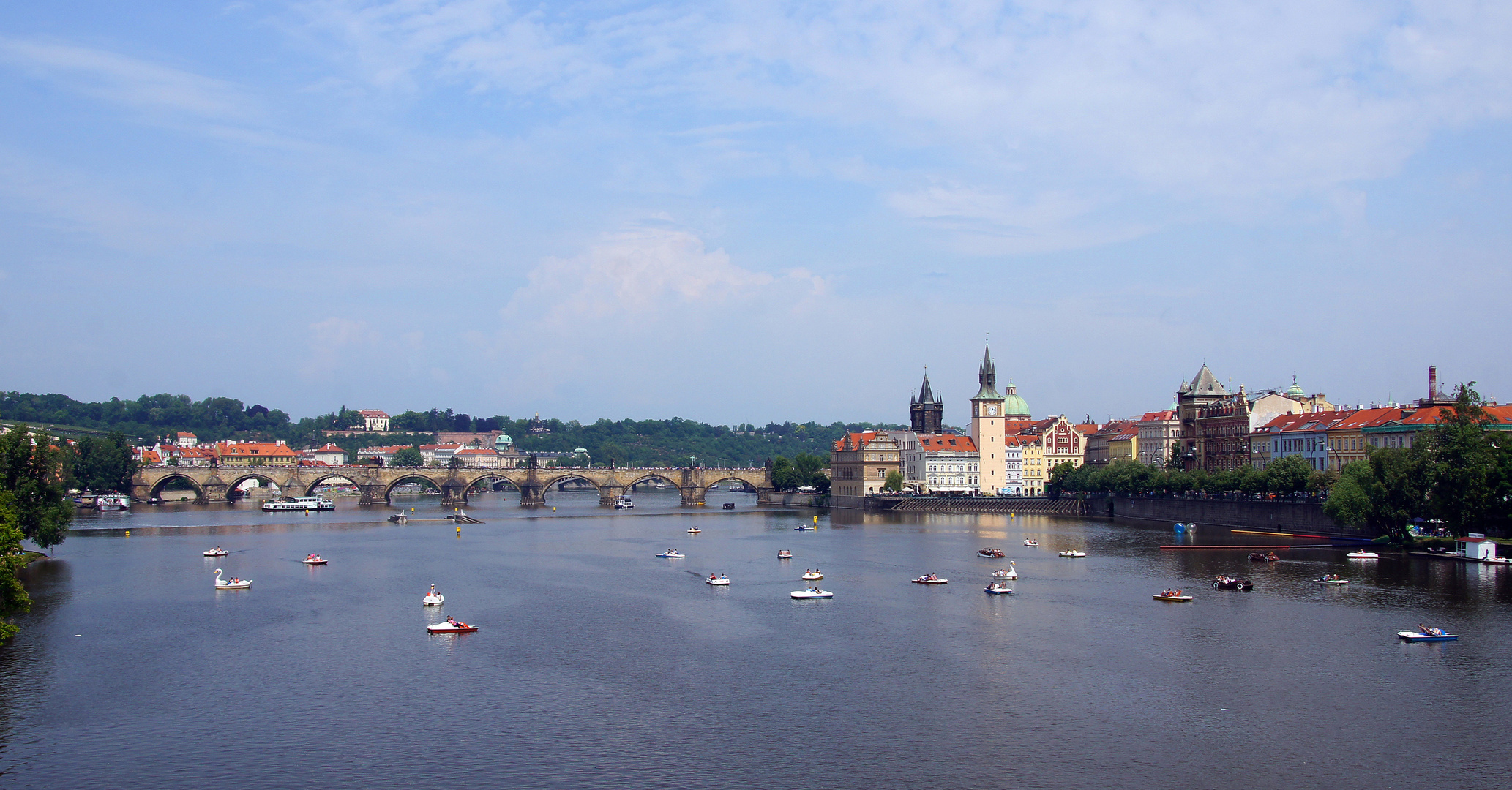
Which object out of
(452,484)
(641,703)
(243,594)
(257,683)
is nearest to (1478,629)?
(641,703)

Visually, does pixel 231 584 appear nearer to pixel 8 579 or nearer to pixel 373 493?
pixel 8 579

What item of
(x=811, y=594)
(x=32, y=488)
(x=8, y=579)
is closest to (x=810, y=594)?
(x=811, y=594)

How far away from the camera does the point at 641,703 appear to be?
133 feet

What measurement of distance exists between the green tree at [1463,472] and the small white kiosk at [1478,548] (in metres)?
1.68

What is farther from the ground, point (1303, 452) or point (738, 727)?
point (1303, 452)

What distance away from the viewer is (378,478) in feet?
553

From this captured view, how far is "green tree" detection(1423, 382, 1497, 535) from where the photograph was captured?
7925cm

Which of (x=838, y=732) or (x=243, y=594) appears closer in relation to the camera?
(x=838, y=732)

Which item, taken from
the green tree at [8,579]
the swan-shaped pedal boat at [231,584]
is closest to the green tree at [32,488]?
the swan-shaped pedal boat at [231,584]

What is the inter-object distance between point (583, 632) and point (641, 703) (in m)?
14.6

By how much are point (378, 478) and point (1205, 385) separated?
10643 centimetres

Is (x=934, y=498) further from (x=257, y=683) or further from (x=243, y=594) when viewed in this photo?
(x=257, y=683)

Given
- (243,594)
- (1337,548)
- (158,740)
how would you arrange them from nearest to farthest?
(158,740)
(243,594)
(1337,548)

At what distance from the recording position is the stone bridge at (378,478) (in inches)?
6491
